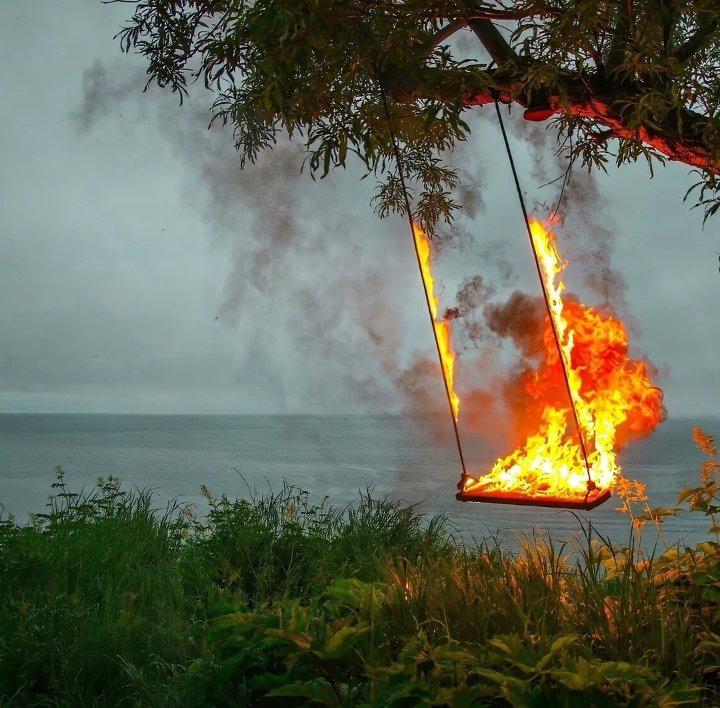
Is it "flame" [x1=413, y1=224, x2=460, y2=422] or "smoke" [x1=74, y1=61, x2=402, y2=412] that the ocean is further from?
"flame" [x1=413, y1=224, x2=460, y2=422]

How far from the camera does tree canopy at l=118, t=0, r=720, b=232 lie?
3201 millimetres

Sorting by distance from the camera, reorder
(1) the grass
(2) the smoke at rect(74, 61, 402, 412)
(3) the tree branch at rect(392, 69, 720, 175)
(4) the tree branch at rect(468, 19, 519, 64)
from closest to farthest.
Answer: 1. (1) the grass
2. (3) the tree branch at rect(392, 69, 720, 175)
3. (4) the tree branch at rect(468, 19, 519, 64)
4. (2) the smoke at rect(74, 61, 402, 412)

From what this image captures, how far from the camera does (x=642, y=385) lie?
3.94 metres

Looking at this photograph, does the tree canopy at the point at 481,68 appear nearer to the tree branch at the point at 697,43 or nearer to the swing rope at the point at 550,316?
the tree branch at the point at 697,43

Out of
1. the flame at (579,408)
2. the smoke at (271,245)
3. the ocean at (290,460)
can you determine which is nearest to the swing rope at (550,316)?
the flame at (579,408)

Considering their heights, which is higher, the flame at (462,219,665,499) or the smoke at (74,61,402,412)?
the smoke at (74,61,402,412)

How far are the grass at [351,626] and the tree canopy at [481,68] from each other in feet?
5.13

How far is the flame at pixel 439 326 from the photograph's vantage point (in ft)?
11.5

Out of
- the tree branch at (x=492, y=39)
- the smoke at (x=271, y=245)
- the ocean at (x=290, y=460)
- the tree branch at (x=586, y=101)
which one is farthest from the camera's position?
the ocean at (x=290, y=460)

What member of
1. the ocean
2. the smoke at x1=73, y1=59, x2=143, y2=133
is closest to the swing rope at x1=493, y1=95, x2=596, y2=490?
the smoke at x1=73, y1=59, x2=143, y2=133

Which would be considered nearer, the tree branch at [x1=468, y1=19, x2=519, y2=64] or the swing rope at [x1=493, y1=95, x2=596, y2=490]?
the swing rope at [x1=493, y1=95, x2=596, y2=490]

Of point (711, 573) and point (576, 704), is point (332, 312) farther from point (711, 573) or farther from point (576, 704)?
point (576, 704)

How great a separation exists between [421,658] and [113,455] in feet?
71.1

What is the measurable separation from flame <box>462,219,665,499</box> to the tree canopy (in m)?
0.66
